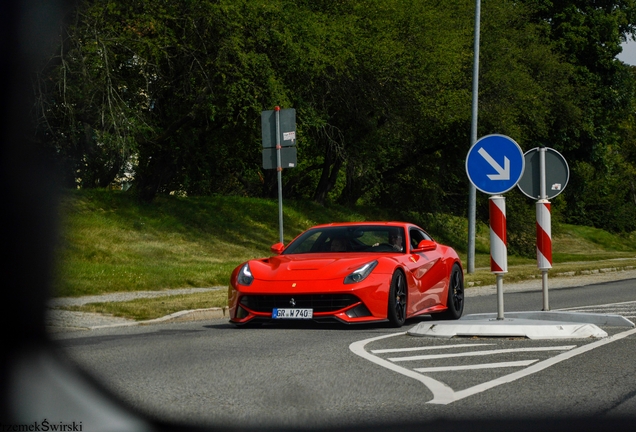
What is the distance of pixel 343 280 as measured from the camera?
38.5 feet

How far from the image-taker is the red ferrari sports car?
11.7 meters

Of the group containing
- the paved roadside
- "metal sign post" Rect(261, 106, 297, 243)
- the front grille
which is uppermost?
"metal sign post" Rect(261, 106, 297, 243)

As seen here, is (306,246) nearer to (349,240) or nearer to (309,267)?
(349,240)

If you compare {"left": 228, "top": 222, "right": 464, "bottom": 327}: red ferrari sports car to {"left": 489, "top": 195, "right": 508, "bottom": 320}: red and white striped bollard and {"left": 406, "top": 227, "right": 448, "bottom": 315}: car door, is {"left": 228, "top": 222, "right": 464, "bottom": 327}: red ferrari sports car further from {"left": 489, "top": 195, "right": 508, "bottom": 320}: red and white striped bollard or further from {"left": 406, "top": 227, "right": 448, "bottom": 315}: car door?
{"left": 489, "top": 195, "right": 508, "bottom": 320}: red and white striped bollard

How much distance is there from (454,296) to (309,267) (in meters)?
2.98

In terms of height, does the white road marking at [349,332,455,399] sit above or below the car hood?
below

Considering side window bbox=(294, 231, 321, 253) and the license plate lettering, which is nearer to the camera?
the license plate lettering

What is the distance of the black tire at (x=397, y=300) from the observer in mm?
12062

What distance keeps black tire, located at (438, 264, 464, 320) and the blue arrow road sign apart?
7.57ft

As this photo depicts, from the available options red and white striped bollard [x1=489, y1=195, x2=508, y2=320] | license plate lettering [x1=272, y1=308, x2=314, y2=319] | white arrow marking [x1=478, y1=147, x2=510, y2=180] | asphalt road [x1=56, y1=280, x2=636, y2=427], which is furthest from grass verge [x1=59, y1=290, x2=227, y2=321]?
white arrow marking [x1=478, y1=147, x2=510, y2=180]

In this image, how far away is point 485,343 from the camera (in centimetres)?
1052

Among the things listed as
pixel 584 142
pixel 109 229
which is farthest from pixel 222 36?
pixel 584 142

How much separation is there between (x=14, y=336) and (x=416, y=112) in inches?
944

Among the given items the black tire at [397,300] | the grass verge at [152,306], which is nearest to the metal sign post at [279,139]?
the grass verge at [152,306]
